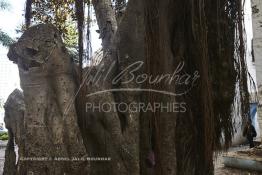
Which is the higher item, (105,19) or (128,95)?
(105,19)

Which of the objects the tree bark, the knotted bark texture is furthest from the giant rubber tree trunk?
the tree bark

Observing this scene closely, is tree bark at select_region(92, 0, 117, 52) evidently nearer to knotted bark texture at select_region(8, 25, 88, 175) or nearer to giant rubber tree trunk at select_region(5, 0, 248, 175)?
giant rubber tree trunk at select_region(5, 0, 248, 175)

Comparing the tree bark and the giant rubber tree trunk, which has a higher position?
the tree bark

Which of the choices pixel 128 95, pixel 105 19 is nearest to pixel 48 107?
pixel 128 95

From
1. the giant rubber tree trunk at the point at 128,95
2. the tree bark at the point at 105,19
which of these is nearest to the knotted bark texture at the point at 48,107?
the giant rubber tree trunk at the point at 128,95

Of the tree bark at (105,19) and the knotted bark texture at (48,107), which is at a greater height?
the tree bark at (105,19)

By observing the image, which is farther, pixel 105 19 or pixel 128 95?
pixel 105 19

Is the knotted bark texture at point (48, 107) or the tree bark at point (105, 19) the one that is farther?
the tree bark at point (105, 19)

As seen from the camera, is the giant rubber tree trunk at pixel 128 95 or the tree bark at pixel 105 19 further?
the tree bark at pixel 105 19

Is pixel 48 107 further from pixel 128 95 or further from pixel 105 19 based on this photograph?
pixel 105 19

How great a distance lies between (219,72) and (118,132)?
1.26m

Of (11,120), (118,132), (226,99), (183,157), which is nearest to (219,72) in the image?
(226,99)

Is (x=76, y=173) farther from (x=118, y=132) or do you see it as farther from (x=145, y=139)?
(x=145, y=139)

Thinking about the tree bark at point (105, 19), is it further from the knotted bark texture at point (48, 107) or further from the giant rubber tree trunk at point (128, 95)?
the knotted bark texture at point (48, 107)
